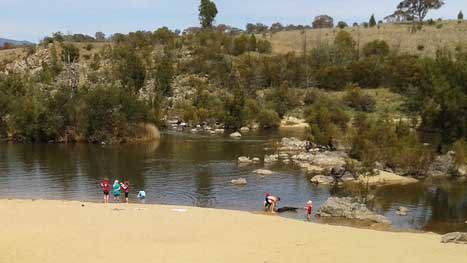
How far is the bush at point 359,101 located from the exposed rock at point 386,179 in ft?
186

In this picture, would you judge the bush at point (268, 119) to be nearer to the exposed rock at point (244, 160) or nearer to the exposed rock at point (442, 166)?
the exposed rock at point (244, 160)

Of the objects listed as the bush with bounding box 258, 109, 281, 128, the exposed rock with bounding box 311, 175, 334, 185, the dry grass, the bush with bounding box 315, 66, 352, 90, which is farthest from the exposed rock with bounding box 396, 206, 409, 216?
the dry grass

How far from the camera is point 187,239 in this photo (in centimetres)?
2630

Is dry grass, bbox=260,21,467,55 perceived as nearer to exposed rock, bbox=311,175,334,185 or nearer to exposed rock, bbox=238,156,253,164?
exposed rock, bbox=238,156,253,164

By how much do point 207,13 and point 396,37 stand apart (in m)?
51.2

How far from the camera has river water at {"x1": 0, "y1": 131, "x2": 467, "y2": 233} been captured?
128ft

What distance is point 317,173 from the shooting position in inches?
2000

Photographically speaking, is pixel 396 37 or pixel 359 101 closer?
pixel 359 101

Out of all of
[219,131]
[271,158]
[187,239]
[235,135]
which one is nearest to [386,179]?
[271,158]

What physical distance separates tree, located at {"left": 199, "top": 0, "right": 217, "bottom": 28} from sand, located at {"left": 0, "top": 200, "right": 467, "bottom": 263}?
13295 cm

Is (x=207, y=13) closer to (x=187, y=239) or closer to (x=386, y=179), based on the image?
(x=386, y=179)

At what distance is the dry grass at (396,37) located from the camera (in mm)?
147375

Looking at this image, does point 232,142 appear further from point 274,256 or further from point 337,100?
point 274,256

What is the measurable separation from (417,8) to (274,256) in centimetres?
16789
